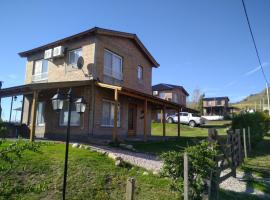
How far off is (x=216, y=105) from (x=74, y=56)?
49.3 m

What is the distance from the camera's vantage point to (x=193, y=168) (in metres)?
5.82

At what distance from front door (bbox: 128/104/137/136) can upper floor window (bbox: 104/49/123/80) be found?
276 cm

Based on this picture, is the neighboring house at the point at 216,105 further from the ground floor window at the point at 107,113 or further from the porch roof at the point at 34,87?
the porch roof at the point at 34,87

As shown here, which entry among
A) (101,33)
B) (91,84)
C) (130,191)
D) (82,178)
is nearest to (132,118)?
(91,84)

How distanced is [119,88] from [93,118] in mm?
2936

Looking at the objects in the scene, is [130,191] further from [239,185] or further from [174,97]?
[174,97]

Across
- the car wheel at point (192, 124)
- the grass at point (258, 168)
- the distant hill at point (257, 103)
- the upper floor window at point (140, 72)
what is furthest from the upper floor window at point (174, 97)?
the distant hill at point (257, 103)

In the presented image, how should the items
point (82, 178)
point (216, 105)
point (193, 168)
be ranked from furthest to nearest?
point (216, 105)
point (82, 178)
point (193, 168)

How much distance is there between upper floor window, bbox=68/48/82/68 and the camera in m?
17.2

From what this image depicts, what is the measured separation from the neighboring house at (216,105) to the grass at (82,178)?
55179 millimetres

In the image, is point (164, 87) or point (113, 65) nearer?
point (113, 65)

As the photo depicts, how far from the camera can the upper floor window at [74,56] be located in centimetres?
1717

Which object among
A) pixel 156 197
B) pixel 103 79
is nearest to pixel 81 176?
pixel 156 197

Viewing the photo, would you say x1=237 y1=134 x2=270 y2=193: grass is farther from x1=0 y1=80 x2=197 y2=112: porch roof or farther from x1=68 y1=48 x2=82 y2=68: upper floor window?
x1=68 y1=48 x2=82 y2=68: upper floor window
